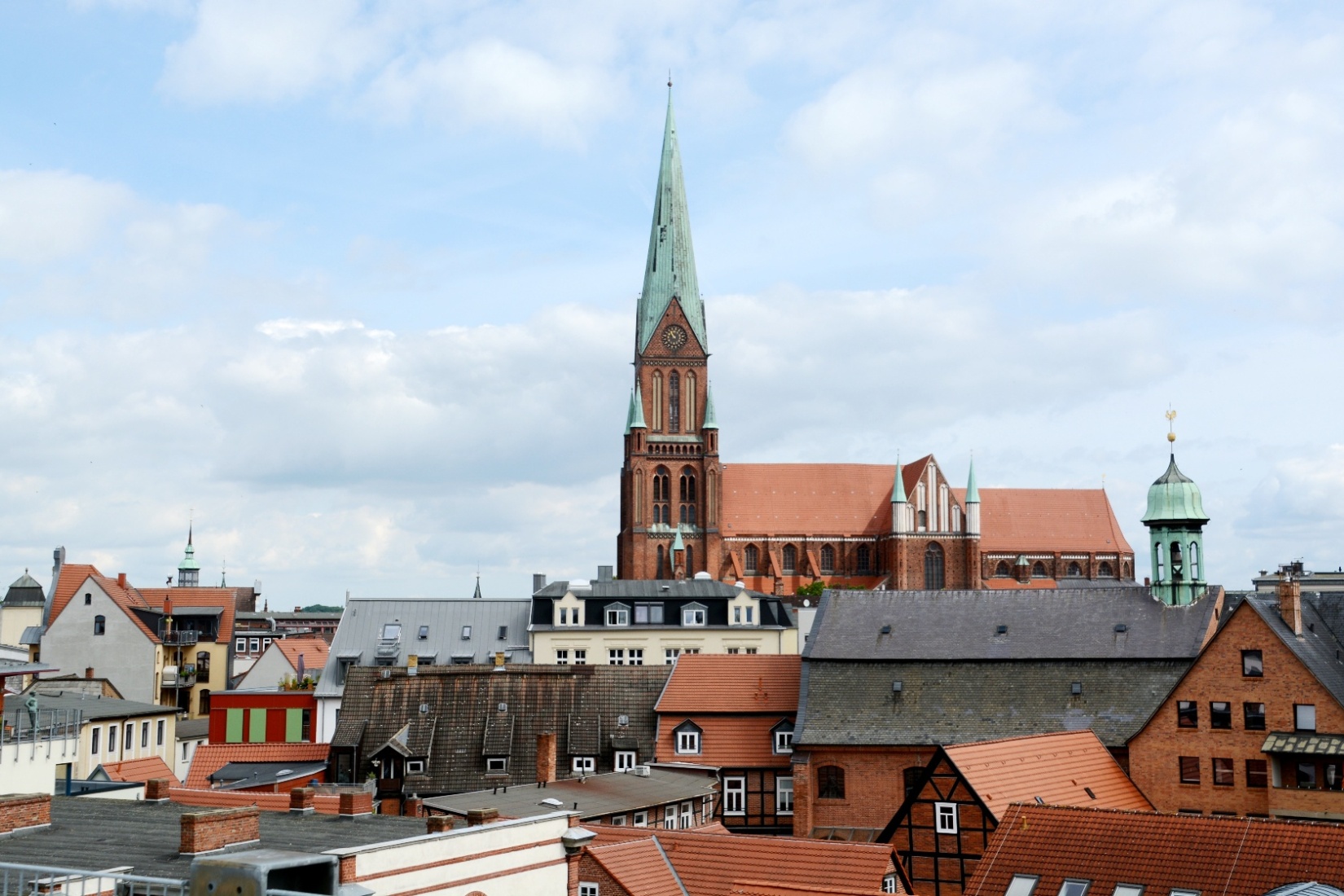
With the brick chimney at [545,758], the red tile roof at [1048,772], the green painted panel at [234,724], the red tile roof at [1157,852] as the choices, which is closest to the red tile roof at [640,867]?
the red tile roof at [1157,852]

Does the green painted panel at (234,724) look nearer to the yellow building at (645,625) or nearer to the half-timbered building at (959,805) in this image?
the yellow building at (645,625)

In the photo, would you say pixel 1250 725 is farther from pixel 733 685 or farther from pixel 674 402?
pixel 674 402

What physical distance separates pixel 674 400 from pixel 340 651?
219ft

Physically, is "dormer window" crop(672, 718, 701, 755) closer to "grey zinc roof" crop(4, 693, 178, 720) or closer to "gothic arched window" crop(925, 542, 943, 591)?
"grey zinc roof" crop(4, 693, 178, 720)

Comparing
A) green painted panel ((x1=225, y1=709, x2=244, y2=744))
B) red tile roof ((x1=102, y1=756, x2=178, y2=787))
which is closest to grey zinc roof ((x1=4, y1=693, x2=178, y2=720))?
red tile roof ((x1=102, y1=756, x2=178, y2=787))

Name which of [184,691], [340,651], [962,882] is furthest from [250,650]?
[962,882]

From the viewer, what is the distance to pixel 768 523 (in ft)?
420

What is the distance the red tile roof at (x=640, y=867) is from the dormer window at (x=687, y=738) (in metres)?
18.3

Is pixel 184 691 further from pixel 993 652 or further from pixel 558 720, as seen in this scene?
pixel 993 652

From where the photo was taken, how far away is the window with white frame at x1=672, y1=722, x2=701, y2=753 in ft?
167

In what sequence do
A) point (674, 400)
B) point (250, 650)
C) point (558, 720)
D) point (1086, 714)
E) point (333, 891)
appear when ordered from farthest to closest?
point (674, 400) < point (250, 650) < point (558, 720) < point (1086, 714) < point (333, 891)

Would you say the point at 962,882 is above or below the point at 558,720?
below

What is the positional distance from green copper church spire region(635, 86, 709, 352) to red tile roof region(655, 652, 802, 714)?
76430mm

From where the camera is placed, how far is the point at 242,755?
55062mm
